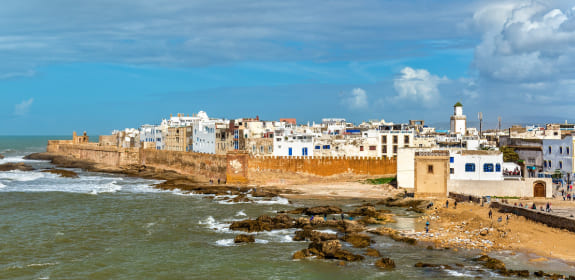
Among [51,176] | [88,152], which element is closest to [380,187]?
[51,176]

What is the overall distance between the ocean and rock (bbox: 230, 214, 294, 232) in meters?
0.85

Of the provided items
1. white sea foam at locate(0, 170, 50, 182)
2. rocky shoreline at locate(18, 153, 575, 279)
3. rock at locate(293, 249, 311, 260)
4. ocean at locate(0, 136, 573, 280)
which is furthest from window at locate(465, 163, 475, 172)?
white sea foam at locate(0, 170, 50, 182)

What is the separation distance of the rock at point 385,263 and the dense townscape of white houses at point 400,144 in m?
21.9

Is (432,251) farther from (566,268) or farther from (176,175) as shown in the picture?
(176,175)

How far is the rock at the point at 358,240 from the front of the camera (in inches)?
1177

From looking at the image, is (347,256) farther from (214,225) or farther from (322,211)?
(322,211)

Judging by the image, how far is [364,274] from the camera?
24969mm

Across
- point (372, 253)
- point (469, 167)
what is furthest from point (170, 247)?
point (469, 167)

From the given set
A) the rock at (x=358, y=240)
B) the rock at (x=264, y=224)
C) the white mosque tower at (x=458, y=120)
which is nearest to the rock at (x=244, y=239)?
the rock at (x=264, y=224)

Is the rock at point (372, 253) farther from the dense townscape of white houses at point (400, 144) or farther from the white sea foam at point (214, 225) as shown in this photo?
the dense townscape of white houses at point (400, 144)

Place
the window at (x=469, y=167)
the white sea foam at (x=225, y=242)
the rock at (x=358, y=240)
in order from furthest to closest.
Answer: the window at (x=469, y=167) → the white sea foam at (x=225, y=242) → the rock at (x=358, y=240)

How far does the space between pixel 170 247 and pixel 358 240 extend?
10953mm

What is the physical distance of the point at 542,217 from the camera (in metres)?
31.3

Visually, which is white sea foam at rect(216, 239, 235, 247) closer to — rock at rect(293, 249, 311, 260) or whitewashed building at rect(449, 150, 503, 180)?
rock at rect(293, 249, 311, 260)
